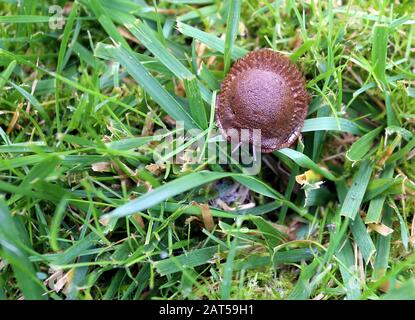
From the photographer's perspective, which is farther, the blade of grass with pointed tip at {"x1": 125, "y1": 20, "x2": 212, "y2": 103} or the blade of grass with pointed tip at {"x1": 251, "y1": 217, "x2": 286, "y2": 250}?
the blade of grass with pointed tip at {"x1": 125, "y1": 20, "x2": 212, "y2": 103}

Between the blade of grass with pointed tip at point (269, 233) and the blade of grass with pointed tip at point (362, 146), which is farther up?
the blade of grass with pointed tip at point (362, 146)

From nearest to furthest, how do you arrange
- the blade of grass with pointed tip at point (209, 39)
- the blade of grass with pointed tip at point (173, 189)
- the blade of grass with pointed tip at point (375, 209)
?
the blade of grass with pointed tip at point (173, 189) < the blade of grass with pointed tip at point (375, 209) < the blade of grass with pointed tip at point (209, 39)

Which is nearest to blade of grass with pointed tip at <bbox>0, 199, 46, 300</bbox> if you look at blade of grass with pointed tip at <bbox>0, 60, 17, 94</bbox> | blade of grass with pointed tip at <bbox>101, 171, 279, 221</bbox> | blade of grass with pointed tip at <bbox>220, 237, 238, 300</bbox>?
blade of grass with pointed tip at <bbox>101, 171, 279, 221</bbox>

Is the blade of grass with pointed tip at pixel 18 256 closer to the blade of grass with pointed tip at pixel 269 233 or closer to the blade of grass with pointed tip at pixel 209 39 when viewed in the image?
the blade of grass with pointed tip at pixel 269 233

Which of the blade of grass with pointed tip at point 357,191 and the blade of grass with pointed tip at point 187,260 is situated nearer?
the blade of grass with pointed tip at point 187,260

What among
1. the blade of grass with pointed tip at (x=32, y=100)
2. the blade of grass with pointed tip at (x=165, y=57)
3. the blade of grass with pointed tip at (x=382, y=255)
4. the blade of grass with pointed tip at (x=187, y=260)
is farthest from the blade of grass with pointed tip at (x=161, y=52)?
the blade of grass with pointed tip at (x=382, y=255)

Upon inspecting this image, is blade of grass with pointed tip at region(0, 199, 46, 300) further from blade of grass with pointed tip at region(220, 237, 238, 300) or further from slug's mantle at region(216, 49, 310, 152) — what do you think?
slug's mantle at region(216, 49, 310, 152)

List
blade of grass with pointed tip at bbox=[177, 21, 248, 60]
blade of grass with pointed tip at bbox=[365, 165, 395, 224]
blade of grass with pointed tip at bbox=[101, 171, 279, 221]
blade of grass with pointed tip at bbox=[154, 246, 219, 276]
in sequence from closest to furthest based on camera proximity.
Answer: blade of grass with pointed tip at bbox=[101, 171, 279, 221] < blade of grass with pointed tip at bbox=[154, 246, 219, 276] < blade of grass with pointed tip at bbox=[365, 165, 395, 224] < blade of grass with pointed tip at bbox=[177, 21, 248, 60]

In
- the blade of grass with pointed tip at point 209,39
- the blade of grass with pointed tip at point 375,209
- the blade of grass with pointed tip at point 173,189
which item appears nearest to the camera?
the blade of grass with pointed tip at point 173,189
